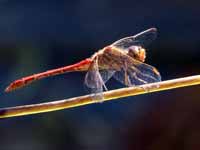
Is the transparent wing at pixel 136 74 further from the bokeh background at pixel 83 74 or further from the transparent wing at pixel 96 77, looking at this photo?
the bokeh background at pixel 83 74

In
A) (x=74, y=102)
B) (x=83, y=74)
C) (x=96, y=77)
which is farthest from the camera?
(x=83, y=74)

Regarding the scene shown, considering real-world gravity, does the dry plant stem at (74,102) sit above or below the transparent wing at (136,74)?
below

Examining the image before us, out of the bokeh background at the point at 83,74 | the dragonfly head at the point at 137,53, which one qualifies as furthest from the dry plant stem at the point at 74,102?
the bokeh background at the point at 83,74

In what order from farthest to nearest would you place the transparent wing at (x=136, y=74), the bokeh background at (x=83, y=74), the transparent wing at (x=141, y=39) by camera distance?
1. the bokeh background at (x=83, y=74)
2. the transparent wing at (x=141, y=39)
3. the transparent wing at (x=136, y=74)

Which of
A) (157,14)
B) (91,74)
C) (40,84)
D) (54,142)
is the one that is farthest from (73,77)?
(91,74)

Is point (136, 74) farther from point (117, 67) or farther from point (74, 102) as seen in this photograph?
point (74, 102)

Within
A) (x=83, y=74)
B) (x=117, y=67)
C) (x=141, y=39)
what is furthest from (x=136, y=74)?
(x=83, y=74)

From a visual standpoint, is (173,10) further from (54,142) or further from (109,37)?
(54,142)
